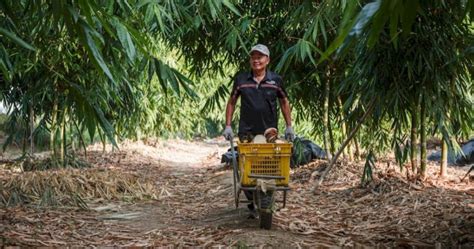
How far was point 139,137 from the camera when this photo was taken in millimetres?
10398

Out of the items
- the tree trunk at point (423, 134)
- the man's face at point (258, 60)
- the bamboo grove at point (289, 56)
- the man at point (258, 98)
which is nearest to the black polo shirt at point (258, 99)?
the man at point (258, 98)

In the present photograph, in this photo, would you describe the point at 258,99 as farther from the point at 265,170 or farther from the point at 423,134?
the point at 423,134

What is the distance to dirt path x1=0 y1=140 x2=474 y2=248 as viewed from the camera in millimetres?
2641

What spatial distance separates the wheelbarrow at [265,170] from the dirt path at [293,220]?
0.48 ft

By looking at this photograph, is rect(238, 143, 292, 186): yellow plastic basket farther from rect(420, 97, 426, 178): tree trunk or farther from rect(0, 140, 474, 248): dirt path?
rect(420, 97, 426, 178): tree trunk

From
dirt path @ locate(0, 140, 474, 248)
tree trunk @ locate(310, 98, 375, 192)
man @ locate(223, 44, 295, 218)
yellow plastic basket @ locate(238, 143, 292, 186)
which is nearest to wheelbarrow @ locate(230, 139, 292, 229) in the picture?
yellow plastic basket @ locate(238, 143, 292, 186)

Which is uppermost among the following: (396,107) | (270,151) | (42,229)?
(396,107)

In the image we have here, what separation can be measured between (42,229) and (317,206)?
6.20 ft

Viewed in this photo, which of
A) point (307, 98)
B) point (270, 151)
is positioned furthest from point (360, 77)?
Result: point (307, 98)

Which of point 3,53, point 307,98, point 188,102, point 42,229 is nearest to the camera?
point 3,53

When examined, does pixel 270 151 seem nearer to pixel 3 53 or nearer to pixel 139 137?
pixel 3 53

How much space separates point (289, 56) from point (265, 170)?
1.36 meters

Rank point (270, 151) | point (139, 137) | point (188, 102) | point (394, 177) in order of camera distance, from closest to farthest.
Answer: point (270, 151) → point (394, 177) → point (139, 137) → point (188, 102)

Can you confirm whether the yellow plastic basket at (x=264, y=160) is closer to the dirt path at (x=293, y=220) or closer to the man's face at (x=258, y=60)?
the dirt path at (x=293, y=220)
